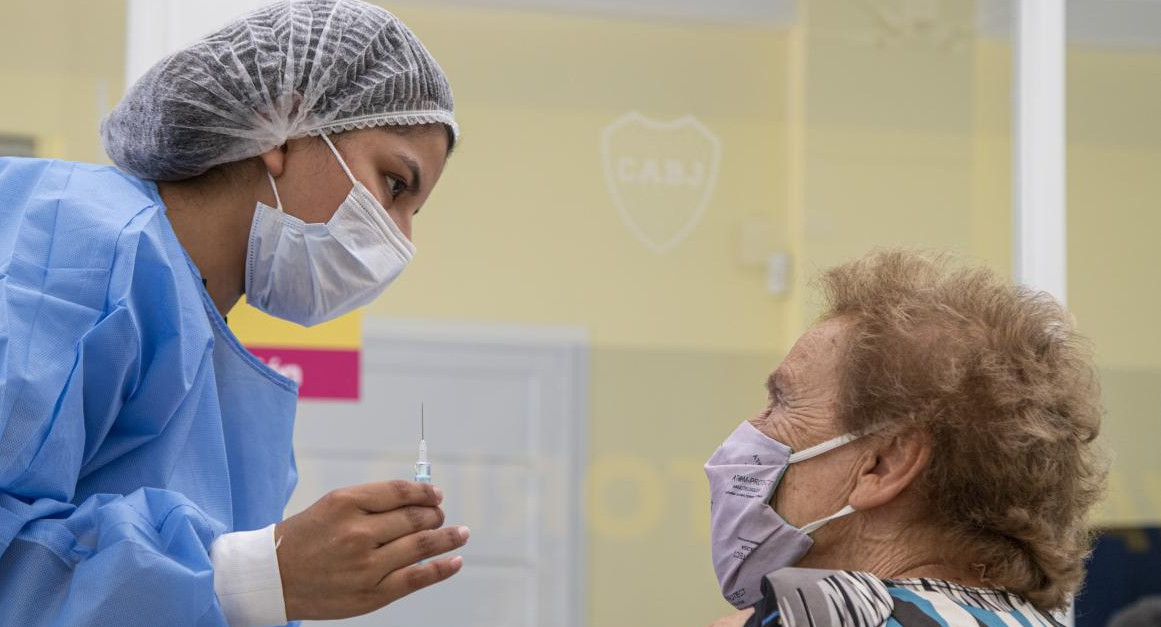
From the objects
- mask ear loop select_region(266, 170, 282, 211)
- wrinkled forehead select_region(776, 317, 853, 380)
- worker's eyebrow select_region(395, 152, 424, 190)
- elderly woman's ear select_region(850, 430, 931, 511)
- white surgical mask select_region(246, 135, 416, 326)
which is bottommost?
elderly woman's ear select_region(850, 430, 931, 511)

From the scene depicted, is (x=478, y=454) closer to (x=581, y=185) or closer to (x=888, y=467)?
(x=581, y=185)

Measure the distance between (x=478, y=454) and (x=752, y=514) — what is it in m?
1.18

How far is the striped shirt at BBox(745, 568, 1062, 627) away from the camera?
1179 mm

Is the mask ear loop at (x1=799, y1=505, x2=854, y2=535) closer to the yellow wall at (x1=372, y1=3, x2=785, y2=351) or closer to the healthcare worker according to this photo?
the healthcare worker

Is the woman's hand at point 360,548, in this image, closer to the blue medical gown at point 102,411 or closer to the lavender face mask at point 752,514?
the blue medical gown at point 102,411

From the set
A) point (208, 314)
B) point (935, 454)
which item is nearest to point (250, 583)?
point (208, 314)

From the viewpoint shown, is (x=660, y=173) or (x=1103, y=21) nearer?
(x=660, y=173)

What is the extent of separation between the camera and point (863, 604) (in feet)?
3.92

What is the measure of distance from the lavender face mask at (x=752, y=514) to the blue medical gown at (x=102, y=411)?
1.95 feet

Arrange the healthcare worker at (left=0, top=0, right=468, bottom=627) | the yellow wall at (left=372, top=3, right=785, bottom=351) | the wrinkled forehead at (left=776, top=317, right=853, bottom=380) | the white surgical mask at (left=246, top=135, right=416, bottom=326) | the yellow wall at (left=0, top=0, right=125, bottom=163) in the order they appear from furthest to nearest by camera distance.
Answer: the yellow wall at (left=372, top=3, right=785, bottom=351), the yellow wall at (left=0, top=0, right=125, bottom=163), the white surgical mask at (left=246, top=135, right=416, bottom=326), the wrinkled forehead at (left=776, top=317, right=853, bottom=380), the healthcare worker at (left=0, top=0, right=468, bottom=627)

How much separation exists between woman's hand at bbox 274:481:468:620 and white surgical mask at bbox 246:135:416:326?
42 cm

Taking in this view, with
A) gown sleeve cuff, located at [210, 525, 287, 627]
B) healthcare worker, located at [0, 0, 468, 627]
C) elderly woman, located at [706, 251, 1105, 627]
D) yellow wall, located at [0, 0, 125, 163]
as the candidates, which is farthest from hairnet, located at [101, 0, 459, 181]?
yellow wall, located at [0, 0, 125, 163]

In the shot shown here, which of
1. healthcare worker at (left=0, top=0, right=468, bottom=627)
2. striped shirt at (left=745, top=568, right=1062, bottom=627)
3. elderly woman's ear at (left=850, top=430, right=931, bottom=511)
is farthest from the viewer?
elderly woman's ear at (left=850, top=430, right=931, bottom=511)

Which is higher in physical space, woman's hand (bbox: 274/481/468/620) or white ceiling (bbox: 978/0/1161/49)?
white ceiling (bbox: 978/0/1161/49)
